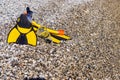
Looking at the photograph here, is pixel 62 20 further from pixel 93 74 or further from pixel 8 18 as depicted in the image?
pixel 93 74

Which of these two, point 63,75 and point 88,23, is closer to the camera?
point 63,75

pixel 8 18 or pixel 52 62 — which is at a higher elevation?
pixel 8 18

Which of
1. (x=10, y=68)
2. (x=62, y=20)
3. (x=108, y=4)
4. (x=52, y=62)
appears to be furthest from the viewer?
(x=108, y=4)

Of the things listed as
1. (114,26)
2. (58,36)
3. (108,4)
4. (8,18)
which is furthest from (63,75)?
(108,4)

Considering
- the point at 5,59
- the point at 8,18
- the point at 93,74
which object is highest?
the point at 8,18

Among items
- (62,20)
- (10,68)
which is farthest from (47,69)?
(62,20)

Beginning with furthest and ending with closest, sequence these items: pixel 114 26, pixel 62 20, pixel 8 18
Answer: pixel 114 26 < pixel 62 20 < pixel 8 18
